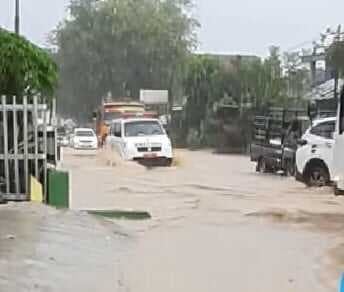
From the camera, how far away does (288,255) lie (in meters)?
10.2

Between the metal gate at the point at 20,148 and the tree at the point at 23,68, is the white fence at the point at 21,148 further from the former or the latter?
the tree at the point at 23,68

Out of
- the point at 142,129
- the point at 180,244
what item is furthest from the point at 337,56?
the point at 180,244

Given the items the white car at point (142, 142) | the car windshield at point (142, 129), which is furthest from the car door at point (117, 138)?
the car windshield at point (142, 129)

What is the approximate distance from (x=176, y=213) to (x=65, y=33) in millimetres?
54932

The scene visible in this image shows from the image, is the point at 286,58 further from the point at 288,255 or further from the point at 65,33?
the point at 288,255

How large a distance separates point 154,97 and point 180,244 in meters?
51.0

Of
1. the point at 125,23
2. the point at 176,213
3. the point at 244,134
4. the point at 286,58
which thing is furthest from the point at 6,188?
the point at 125,23

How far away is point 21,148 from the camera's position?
12750 millimetres

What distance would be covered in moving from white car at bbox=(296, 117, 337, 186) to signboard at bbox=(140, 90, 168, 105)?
4177cm

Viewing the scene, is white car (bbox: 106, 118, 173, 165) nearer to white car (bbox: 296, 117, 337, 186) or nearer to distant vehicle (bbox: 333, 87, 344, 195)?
white car (bbox: 296, 117, 337, 186)

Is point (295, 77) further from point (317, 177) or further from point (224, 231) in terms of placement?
point (224, 231)

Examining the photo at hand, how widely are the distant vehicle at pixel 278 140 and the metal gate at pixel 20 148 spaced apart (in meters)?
11.2

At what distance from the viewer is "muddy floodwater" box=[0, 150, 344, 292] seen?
8.27 metres

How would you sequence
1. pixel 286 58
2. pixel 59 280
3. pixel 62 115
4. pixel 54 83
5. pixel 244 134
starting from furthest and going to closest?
pixel 62 115
pixel 286 58
pixel 244 134
pixel 54 83
pixel 59 280
